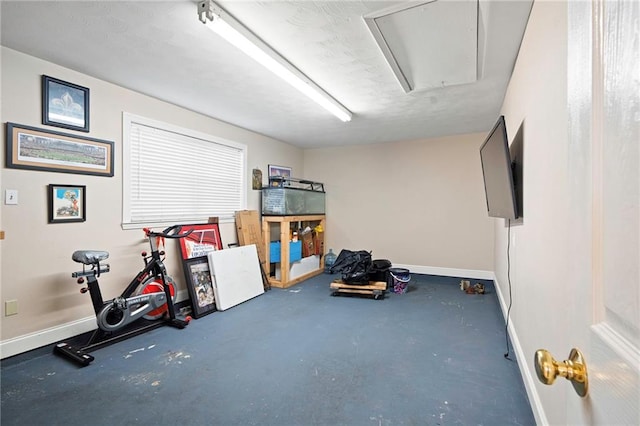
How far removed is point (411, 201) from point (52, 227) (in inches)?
206

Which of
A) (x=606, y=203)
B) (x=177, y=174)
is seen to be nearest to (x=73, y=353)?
(x=177, y=174)

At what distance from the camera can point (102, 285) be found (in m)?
3.14

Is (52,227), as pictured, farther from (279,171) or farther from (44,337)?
(279,171)

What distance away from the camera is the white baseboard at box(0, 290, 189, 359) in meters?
2.50

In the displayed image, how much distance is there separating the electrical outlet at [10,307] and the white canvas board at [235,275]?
180 cm

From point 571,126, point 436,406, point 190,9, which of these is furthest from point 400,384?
point 190,9

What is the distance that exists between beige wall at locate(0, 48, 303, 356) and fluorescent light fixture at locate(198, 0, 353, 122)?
1.81 meters

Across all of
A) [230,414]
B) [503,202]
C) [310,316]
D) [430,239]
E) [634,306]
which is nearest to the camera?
[634,306]

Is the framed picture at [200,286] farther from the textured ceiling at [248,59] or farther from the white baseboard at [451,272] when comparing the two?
the white baseboard at [451,272]

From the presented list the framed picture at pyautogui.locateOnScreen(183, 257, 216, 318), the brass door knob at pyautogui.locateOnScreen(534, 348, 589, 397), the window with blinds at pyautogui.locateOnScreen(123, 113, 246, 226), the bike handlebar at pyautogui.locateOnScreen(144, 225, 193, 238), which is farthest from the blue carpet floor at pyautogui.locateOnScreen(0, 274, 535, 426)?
the brass door knob at pyautogui.locateOnScreen(534, 348, 589, 397)

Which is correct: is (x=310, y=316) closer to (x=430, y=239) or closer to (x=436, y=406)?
(x=436, y=406)

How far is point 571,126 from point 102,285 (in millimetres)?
3900

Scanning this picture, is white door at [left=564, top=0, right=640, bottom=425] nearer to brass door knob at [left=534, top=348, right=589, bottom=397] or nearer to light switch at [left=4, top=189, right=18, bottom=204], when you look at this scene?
brass door knob at [left=534, top=348, right=589, bottom=397]

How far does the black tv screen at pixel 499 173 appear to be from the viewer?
2.20 metres
